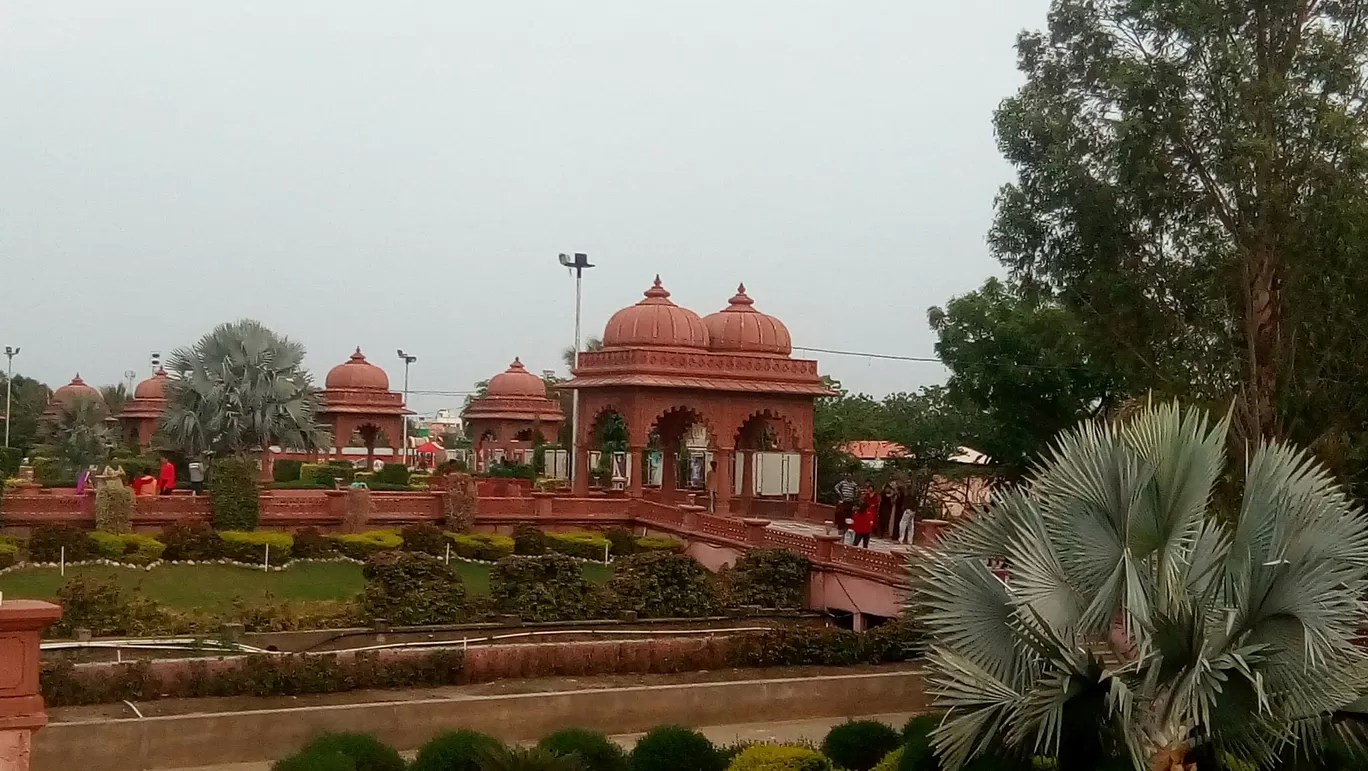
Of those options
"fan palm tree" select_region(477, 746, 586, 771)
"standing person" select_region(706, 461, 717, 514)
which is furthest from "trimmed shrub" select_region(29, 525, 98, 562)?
"fan palm tree" select_region(477, 746, 586, 771)

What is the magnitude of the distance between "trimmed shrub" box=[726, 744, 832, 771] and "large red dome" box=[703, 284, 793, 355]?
18681 millimetres

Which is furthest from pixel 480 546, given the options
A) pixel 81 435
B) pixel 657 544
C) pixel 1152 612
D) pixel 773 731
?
pixel 81 435

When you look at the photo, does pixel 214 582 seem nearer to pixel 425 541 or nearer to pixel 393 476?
pixel 425 541

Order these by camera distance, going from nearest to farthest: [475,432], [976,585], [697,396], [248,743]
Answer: [976,585], [248,743], [697,396], [475,432]

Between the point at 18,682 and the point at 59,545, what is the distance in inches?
597

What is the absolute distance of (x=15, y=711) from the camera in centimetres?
598

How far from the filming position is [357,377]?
148 ft

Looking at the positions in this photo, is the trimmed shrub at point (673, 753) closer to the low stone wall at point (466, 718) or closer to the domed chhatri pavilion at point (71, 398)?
the low stone wall at point (466, 718)

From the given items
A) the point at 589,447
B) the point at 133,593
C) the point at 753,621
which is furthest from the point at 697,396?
the point at 133,593

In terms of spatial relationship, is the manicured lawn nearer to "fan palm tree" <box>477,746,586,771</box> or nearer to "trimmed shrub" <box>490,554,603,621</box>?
"trimmed shrub" <box>490,554,603,621</box>

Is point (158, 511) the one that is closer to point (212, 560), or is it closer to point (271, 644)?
point (212, 560)

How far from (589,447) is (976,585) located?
798 inches

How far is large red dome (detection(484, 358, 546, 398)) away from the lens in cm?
4725

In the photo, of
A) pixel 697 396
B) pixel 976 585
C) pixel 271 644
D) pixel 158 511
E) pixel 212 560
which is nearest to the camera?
pixel 976 585
